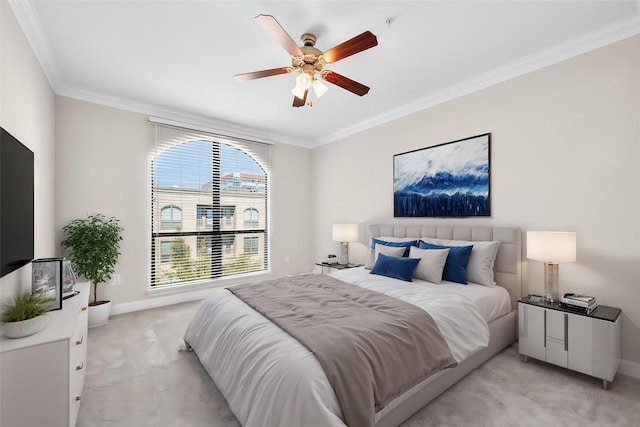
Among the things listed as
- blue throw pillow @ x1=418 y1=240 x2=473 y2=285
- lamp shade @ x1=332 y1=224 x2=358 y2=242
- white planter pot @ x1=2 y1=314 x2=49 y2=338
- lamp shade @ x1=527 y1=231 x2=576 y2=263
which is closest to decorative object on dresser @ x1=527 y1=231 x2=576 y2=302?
lamp shade @ x1=527 y1=231 x2=576 y2=263

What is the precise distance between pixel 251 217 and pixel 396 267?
2831 millimetres

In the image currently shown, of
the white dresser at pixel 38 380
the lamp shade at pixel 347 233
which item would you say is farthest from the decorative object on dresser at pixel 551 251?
the white dresser at pixel 38 380

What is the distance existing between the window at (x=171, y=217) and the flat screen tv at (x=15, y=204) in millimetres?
1959

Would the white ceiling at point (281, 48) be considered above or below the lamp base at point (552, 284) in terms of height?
above

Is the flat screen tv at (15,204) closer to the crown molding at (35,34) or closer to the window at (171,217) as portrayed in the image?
the crown molding at (35,34)

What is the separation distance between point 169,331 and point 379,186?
3.34 m

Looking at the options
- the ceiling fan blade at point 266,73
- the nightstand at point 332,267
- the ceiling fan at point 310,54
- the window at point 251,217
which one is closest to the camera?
the ceiling fan at point 310,54

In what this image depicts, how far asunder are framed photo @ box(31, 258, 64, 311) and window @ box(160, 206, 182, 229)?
203 centimetres

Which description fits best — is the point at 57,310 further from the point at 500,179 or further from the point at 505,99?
the point at 505,99

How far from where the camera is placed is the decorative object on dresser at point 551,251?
2.28 metres

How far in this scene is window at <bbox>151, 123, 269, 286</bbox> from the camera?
4082 millimetres

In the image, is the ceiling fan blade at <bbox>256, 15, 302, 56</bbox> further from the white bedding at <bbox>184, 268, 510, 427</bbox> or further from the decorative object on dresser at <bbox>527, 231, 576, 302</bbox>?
the decorative object on dresser at <bbox>527, 231, 576, 302</bbox>

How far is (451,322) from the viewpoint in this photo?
2105 mm

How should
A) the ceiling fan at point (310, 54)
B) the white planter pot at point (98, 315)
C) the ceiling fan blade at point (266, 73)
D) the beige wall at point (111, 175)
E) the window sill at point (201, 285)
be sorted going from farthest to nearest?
the window sill at point (201, 285), the beige wall at point (111, 175), the white planter pot at point (98, 315), the ceiling fan blade at point (266, 73), the ceiling fan at point (310, 54)
